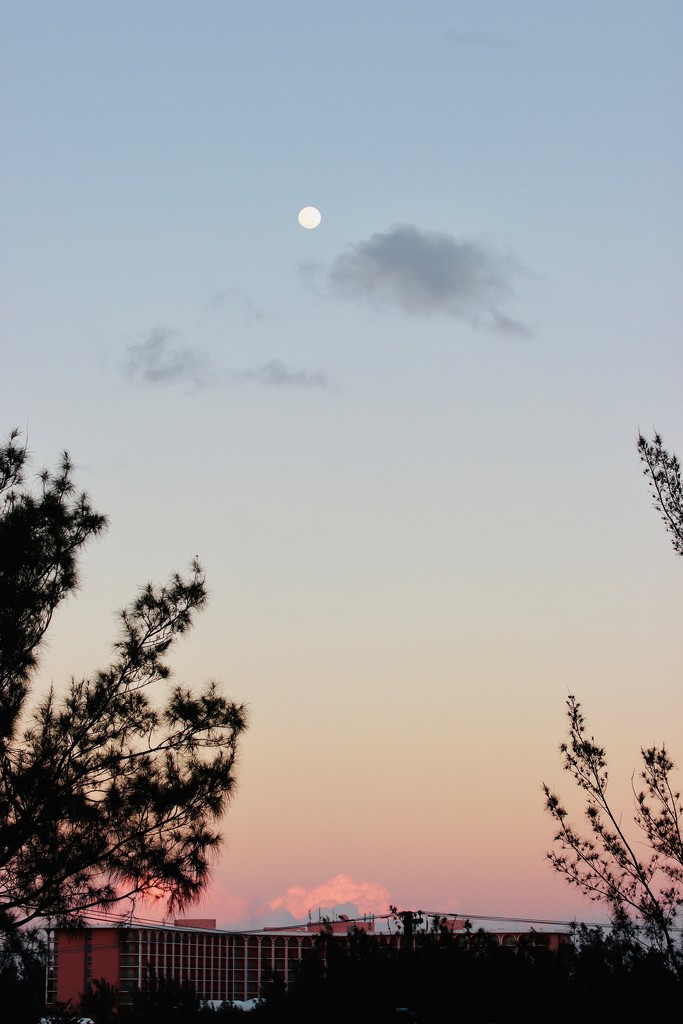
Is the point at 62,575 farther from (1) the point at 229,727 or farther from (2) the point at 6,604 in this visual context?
(1) the point at 229,727

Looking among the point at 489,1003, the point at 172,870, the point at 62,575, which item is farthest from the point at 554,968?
the point at 62,575

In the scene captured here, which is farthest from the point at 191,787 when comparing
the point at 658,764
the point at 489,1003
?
the point at 658,764

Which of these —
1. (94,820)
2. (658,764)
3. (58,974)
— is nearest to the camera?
(658,764)

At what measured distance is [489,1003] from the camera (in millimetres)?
13906

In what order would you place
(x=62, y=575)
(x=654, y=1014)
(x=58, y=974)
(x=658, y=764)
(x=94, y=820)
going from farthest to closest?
(x=58, y=974) < (x=62, y=575) < (x=94, y=820) < (x=658, y=764) < (x=654, y=1014)

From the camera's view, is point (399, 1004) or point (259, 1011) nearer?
point (399, 1004)

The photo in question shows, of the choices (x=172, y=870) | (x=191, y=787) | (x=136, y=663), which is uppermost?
(x=136, y=663)

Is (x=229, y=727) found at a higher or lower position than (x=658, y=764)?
higher

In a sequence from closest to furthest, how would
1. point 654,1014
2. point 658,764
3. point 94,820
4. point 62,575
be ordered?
1. point 654,1014
2. point 658,764
3. point 94,820
4. point 62,575

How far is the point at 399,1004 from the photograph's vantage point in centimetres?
1423

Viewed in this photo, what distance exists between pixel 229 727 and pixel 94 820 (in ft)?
7.60

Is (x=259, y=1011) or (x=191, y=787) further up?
(x=191, y=787)

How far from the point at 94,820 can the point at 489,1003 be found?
16.8 feet

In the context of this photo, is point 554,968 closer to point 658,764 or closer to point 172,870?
point 658,764
